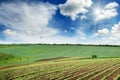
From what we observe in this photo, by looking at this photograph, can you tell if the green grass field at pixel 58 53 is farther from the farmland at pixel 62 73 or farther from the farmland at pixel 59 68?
the farmland at pixel 62 73

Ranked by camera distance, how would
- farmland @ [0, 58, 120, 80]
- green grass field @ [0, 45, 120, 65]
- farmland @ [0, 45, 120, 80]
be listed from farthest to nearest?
green grass field @ [0, 45, 120, 65] < farmland @ [0, 45, 120, 80] < farmland @ [0, 58, 120, 80]

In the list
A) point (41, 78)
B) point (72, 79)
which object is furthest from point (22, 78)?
point (72, 79)

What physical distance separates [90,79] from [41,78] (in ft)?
17.1

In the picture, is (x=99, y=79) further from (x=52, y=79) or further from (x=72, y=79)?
(x=52, y=79)

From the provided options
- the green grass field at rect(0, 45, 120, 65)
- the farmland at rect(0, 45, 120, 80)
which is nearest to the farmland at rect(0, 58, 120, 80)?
the farmland at rect(0, 45, 120, 80)

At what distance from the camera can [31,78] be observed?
2002cm

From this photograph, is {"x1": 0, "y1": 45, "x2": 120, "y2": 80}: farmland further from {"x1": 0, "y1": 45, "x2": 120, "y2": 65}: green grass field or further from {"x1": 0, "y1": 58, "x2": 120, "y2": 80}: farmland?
{"x1": 0, "y1": 45, "x2": 120, "y2": 65}: green grass field

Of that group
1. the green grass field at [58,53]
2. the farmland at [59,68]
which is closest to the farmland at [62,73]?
the farmland at [59,68]

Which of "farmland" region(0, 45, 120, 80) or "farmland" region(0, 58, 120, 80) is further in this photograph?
"farmland" region(0, 45, 120, 80)

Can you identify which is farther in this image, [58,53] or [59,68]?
[58,53]

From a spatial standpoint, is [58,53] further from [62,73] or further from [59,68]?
[62,73]

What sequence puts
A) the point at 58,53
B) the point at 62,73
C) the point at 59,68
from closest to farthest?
the point at 62,73
the point at 59,68
the point at 58,53

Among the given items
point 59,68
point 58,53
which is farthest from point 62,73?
point 58,53

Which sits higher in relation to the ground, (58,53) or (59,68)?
(58,53)
